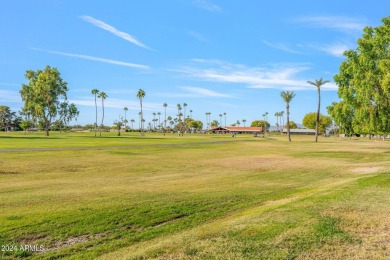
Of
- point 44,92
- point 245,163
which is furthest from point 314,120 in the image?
point 245,163

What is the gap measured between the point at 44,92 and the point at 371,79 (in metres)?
98.2

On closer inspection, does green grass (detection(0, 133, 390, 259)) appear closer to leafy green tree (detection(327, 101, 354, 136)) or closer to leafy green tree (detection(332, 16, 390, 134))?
leafy green tree (detection(332, 16, 390, 134))

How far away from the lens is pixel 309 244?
7.90 meters

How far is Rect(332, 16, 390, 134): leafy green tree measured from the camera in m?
38.6

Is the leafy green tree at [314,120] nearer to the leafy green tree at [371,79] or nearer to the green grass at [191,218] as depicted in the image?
the leafy green tree at [371,79]

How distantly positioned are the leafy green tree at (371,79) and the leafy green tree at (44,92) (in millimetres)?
92571

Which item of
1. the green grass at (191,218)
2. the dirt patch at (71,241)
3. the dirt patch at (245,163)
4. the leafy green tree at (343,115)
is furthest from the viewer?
the leafy green tree at (343,115)

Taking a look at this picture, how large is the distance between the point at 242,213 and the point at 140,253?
508 cm

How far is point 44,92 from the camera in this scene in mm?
109562

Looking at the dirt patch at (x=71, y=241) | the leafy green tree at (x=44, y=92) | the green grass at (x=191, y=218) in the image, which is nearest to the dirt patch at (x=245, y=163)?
the green grass at (x=191, y=218)

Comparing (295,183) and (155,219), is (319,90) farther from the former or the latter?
(155,219)

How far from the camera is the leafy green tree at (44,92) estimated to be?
10894 centimetres

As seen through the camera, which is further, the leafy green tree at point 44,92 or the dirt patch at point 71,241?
the leafy green tree at point 44,92

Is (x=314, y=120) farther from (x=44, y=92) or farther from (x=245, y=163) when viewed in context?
(x=245, y=163)
